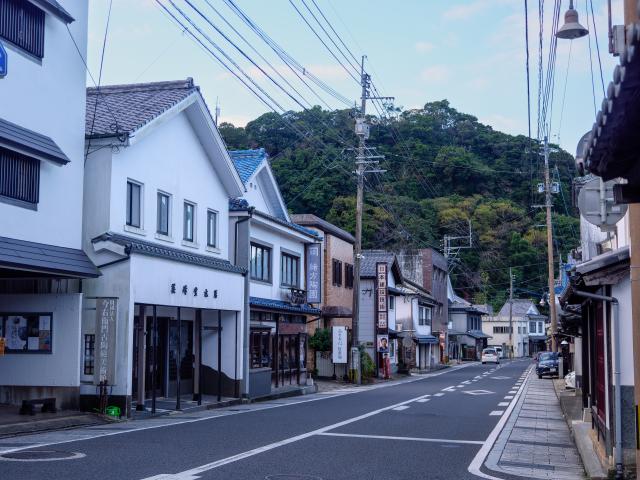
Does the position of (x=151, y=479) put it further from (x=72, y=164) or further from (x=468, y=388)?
(x=468, y=388)

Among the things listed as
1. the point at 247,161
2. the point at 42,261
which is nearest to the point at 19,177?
the point at 42,261

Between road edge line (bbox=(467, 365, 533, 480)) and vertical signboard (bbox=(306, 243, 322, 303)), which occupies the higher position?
vertical signboard (bbox=(306, 243, 322, 303))

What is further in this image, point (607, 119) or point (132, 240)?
point (132, 240)

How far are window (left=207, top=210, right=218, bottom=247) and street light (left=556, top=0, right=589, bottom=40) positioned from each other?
16166 mm

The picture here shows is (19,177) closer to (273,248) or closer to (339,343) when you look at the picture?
(273,248)

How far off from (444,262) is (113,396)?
6265 centimetres

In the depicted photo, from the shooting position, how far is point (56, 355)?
18031 mm

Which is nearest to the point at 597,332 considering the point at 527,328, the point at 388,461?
the point at 388,461

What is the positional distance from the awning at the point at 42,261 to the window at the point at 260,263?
10.6 metres

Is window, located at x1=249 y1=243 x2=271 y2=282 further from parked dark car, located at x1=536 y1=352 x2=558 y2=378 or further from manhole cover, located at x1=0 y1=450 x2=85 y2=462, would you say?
parked dark car, located at x1=536 y1=352 x2=558 y2=378

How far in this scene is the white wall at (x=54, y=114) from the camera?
16.5 meters

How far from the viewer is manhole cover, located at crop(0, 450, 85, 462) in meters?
11.2

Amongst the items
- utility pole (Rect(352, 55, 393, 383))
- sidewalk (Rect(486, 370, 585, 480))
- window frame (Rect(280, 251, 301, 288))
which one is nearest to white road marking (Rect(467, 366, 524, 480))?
sidewalk (Rect(486, 370, 585, 480))

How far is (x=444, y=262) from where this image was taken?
3088 inches
